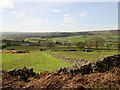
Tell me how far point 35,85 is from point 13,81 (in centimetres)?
255

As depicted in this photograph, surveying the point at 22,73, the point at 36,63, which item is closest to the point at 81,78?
the point at 22,73

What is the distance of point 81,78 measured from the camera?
22.0m

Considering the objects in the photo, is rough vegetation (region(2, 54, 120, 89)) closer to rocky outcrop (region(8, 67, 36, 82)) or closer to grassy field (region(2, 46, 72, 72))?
rocky outcrop (region(8, 67, 36, 82))

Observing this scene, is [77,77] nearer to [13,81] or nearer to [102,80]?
[102,80]

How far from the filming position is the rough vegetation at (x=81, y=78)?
20812mm

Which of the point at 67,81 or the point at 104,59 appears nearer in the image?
the point at 67,81

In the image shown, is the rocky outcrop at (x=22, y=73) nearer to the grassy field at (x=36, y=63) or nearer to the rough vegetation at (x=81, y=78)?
the rough vegetation at (x=81, y=78)

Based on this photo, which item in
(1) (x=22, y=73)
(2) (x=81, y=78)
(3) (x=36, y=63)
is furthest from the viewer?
(3) (x=36, y=63)

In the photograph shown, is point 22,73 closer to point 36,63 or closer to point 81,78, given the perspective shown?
point 81,78

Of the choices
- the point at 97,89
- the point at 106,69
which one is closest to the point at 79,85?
the point at 97,89

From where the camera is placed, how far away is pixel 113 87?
20156mm

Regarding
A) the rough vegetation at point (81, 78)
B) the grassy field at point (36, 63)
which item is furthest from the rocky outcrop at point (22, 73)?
the grassy field at point (36, 63)

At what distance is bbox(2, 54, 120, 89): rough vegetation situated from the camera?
20.8 meters

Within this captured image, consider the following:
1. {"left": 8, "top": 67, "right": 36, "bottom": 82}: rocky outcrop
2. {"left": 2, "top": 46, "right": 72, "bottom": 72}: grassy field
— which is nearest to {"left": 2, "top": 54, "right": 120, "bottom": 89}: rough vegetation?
{"left": 8, "top": 67, "right": 36, "bottom": 82}: rocky outcrop
